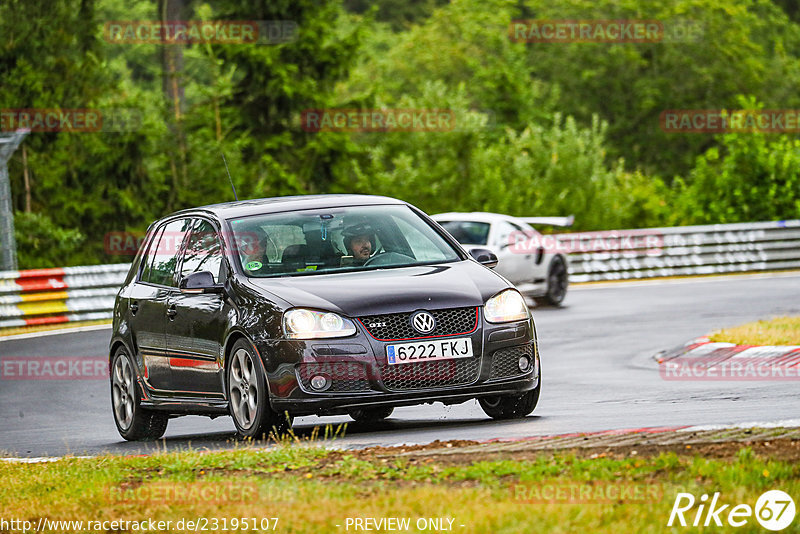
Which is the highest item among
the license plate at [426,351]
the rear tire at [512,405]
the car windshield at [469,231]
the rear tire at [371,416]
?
the license plate at [426,351]

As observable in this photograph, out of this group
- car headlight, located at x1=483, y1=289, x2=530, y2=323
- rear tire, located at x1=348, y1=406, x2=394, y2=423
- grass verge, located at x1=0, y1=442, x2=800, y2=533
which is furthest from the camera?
rear tire, located at x1=348, y1=406, x2=394, y2=423

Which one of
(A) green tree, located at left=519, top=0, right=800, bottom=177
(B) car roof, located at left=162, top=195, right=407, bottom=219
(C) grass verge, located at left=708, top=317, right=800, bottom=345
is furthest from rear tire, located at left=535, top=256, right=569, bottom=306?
(A) green tree, located at left=519, top=0, right=800, bottom=177

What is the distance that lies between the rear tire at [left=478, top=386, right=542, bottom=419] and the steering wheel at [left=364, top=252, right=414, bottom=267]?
110cm

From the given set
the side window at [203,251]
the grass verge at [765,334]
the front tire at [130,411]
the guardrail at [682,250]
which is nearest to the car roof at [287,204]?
the side window at [203,251]

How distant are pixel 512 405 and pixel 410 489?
152 inches

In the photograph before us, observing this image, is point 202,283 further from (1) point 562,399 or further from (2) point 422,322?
(1) point 562,399

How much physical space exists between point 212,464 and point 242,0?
105 feet

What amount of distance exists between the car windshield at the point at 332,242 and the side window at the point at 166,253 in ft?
2.35

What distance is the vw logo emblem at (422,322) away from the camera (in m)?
9.47

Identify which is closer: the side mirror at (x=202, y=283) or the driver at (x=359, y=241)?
the side mirror at (x=202, y=283)

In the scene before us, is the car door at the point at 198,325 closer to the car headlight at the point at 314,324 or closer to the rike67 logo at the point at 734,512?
the car headlight at the point at 314,324

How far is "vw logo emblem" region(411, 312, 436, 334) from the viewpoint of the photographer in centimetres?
947

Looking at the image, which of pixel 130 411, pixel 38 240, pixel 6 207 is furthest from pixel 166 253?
pixel 38 240

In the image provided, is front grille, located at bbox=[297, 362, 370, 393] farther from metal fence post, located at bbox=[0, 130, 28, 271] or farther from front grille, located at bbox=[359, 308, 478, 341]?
metal fence post, located at bbox=[0, 130, 28, 271]
